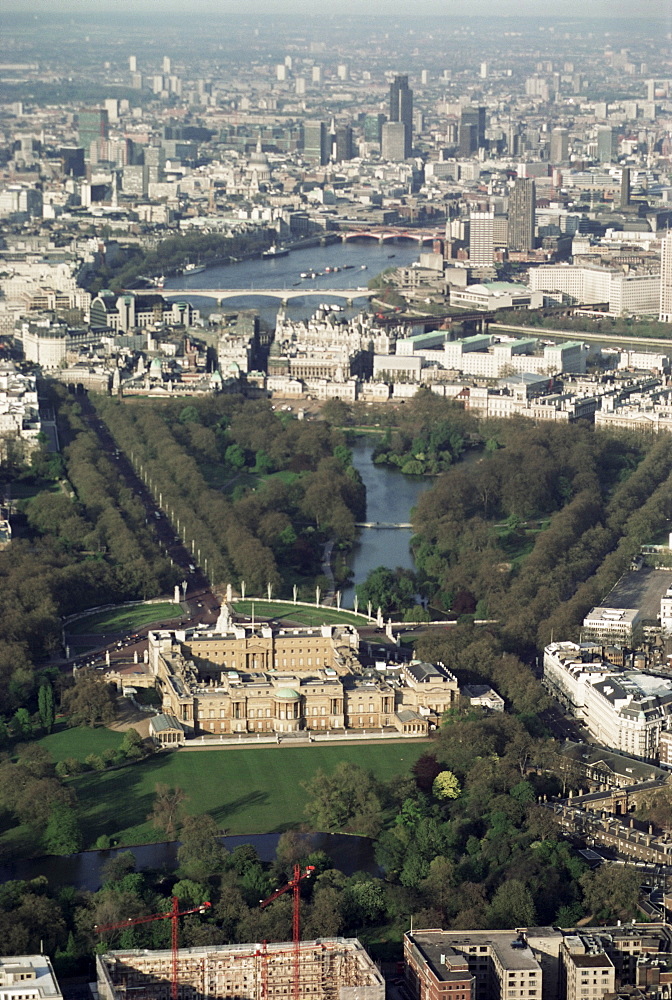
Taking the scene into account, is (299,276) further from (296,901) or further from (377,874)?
(296,901)

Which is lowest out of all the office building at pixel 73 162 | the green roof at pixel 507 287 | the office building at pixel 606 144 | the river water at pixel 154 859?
the office building at pixel 73 162

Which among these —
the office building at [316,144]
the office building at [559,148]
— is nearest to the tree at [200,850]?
the office building at [559,148]

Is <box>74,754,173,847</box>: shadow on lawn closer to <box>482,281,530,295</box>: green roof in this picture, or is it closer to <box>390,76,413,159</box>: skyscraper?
<box>482,281,530,295</box>: green roof

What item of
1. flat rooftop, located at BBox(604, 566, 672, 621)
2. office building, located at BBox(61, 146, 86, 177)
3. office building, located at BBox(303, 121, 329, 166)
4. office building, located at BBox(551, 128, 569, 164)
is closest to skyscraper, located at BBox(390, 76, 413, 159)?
office building, located at BBox(303, 121, 329, 166)

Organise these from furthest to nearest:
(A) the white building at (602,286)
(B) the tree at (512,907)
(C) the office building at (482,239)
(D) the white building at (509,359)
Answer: (C) the office building at (482,239) → (A) the white building at (602,286) → (D) the white building at (509,359) → (B) the tree at (512,907)

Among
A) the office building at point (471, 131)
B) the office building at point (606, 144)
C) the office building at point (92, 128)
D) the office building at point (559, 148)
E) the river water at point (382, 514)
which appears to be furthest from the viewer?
the office building at point (471, 131)

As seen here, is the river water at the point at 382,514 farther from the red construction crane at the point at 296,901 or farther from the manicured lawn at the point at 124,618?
the red construction crane at the point at 296,901
